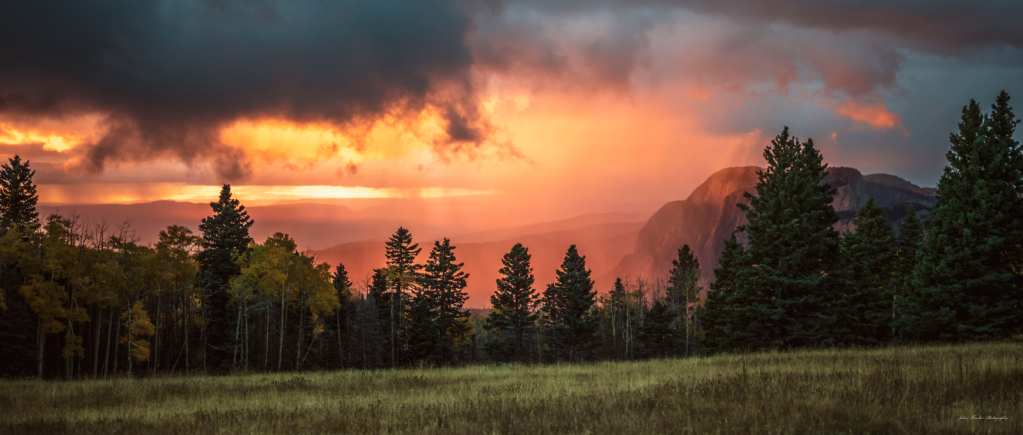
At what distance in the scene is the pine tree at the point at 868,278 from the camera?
33.1m

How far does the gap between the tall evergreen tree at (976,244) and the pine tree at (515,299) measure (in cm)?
3729

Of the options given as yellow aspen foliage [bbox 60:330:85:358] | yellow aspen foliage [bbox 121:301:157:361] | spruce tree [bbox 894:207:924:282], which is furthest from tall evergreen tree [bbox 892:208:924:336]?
yellow aspen foliage [bbox 60:330:85:358]

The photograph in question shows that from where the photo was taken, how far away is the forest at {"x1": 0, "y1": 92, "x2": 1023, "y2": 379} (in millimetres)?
26906

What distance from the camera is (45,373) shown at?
42375mm

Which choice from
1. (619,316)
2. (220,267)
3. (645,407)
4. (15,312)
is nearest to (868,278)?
A: (645,407)

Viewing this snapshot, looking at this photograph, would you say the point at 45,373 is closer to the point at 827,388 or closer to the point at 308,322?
the point at 308,322

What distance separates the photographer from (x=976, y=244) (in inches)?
1041

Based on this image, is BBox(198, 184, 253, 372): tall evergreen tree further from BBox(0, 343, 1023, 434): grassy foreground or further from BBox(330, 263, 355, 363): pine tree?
BBox(0, 343, 1023, 434): grassy foreground

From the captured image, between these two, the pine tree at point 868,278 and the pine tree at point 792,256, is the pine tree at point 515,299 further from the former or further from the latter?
the pine tree at point 868,278

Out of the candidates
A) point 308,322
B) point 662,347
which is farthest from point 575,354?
point 308,322

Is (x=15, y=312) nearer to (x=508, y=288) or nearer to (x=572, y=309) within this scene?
(x=508, y=288)

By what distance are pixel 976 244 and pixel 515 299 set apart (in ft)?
136

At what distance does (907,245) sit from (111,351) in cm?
7598

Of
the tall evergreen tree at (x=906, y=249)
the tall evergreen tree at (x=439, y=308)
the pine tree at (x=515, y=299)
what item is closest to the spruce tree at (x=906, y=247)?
the tall evergreen tree at (x=906, y=249)
